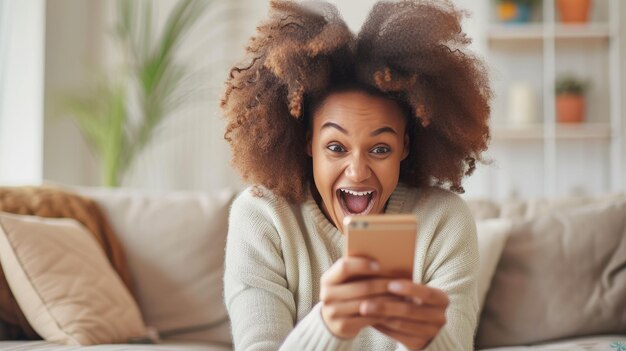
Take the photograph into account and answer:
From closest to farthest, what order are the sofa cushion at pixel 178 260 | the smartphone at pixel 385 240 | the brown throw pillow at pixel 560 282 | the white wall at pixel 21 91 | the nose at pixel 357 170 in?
the smartphone at pixel 385 240, the nose at pixel 357 170, the brown throw pillow at pixel 560 282, the sofa cushion at pixel 178 260, the white wall at pixel 21 91

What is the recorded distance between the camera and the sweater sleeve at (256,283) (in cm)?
142

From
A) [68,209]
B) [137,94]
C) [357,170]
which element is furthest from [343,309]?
[137,94]

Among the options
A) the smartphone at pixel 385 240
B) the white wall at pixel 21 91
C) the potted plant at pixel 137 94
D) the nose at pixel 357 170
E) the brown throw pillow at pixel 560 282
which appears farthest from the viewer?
the potted plant at pixel 137 94

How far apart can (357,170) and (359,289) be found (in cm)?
32

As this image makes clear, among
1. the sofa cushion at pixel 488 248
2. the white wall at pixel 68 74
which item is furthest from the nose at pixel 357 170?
the white wall at pixel 68 74

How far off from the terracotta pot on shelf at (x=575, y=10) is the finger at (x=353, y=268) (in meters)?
3.53

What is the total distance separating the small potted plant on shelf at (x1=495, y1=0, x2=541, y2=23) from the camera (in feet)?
13.9

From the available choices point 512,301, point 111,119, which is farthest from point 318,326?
point 111,119

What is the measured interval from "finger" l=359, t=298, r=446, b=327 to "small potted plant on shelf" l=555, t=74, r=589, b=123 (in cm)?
332

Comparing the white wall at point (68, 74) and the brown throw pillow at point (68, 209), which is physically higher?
the white wall at point (68, 74)

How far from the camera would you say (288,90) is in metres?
1.49

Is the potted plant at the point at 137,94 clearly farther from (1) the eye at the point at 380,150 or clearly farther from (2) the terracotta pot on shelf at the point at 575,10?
(1) the eye at the point at 380,150

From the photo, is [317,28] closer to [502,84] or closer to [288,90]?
[288,90]

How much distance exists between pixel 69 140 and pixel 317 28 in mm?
2745
